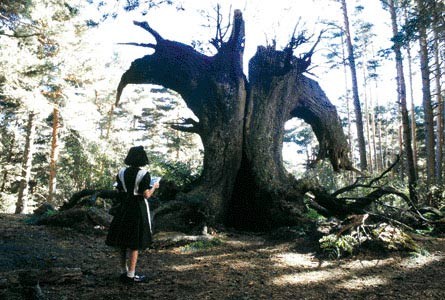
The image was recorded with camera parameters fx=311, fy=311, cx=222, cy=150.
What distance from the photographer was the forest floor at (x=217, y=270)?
336 cm

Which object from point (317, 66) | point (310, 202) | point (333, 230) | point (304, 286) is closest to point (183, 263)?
point (304, 286)

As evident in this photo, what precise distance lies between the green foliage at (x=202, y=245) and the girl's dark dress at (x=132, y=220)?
5.64 feet

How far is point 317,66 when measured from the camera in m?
8.97

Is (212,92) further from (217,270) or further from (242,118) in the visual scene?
(217,270)

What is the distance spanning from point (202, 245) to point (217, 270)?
1272mm

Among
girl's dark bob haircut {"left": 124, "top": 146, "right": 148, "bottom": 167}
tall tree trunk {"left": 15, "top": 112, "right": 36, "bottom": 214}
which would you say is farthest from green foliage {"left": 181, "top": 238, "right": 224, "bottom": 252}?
tall tree trunk {"left": 15, "top": 112, "right": 36, "bottom": 214}

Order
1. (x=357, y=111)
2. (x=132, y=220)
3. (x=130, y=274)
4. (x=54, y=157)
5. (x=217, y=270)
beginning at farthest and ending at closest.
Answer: (x=54, y=157), (x=357, y=111), (x=217, y=270), (x=132, y=220), (x=130, y=274)

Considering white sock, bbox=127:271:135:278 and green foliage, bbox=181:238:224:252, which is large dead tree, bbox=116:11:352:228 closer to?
green foliage, bbox=181:238:224:252

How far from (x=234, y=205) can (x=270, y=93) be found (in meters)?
3.10

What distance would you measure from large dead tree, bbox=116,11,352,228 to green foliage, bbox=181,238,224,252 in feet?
2.90

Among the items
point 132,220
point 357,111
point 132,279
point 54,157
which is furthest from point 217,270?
point 54,157

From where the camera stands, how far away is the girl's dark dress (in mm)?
3697

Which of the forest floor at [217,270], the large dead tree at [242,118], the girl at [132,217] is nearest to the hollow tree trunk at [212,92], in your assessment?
the large dead tree at [242,118]

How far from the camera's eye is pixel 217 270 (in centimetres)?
434
